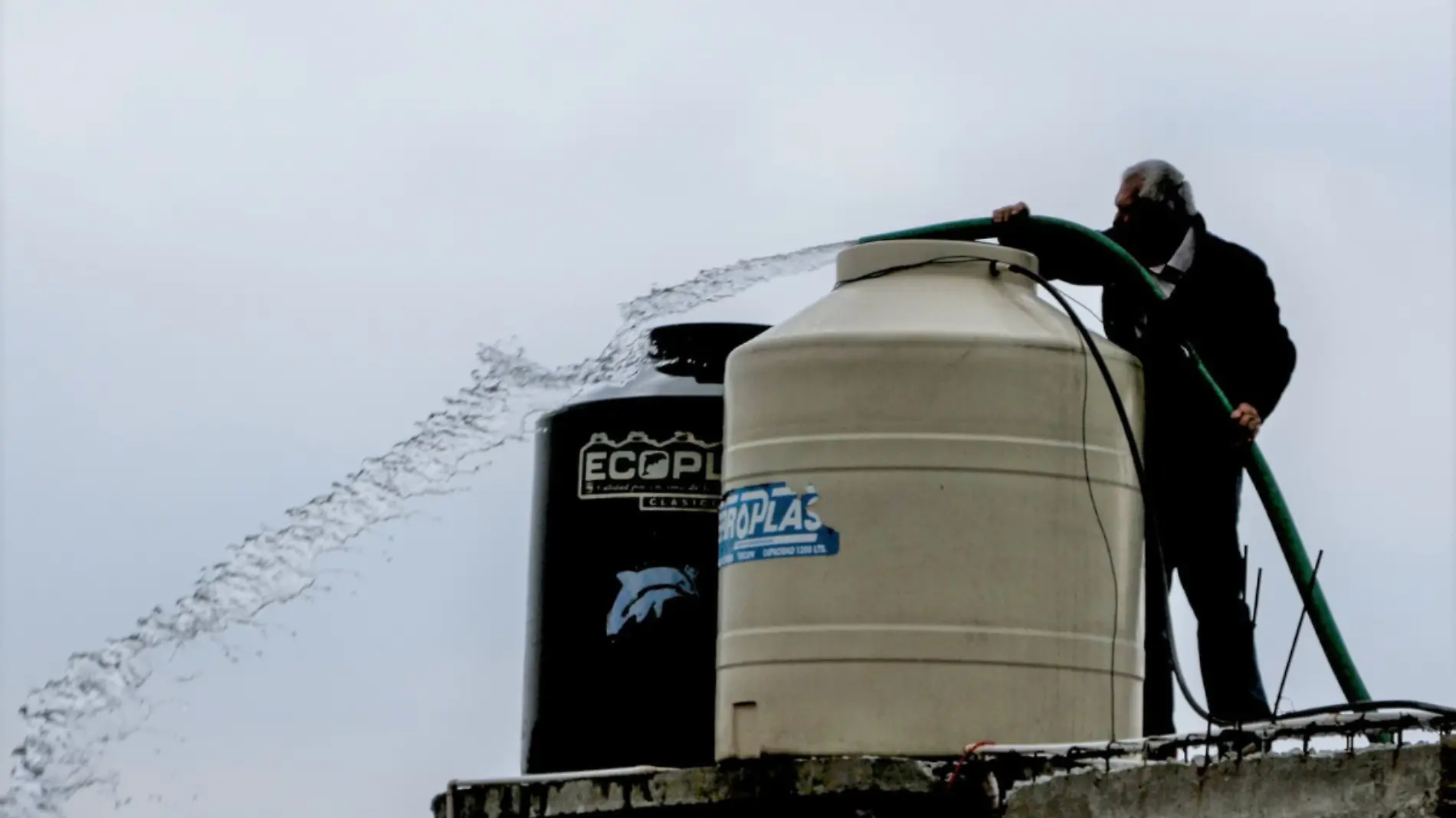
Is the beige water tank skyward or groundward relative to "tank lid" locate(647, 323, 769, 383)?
groundward

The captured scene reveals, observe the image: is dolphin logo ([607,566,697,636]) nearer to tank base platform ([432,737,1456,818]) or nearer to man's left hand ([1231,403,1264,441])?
tank base platform ([432,737,1456,818])

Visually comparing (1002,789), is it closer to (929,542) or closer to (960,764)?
(960,764)

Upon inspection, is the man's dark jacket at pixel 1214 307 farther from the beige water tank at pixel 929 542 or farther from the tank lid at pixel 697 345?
the tank lid at pixel 697 345

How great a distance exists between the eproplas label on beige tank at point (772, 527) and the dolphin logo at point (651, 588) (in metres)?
0.54

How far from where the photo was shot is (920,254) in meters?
7.25

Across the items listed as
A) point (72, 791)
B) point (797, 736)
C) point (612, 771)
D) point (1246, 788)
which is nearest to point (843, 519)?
point (797, 736)

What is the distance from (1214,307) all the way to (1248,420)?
442 millimetres

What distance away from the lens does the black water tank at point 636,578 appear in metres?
7.75

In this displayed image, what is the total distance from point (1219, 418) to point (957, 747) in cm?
142

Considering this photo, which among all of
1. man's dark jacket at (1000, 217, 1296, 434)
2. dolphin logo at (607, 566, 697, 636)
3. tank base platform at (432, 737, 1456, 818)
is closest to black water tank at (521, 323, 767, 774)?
dolphin logo at (607, 566, 697, 636)

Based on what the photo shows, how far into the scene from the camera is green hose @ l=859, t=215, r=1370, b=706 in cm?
726

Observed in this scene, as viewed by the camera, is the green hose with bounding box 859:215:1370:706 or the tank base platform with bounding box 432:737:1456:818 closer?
the tank base platform with bounding box 432:737:1456:818

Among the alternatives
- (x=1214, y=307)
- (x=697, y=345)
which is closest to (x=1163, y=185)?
(x=1214, y=307)

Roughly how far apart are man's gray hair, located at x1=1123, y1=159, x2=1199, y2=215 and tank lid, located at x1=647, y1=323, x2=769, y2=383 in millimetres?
1290
